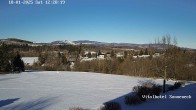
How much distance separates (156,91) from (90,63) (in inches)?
1332

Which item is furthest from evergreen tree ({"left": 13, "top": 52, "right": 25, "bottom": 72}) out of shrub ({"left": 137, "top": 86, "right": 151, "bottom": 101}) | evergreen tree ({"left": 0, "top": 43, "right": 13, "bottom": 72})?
shrub ({"left": 137, "top": 86, "right": 151, "bottom": 101})

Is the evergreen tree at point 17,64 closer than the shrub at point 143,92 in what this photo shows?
No

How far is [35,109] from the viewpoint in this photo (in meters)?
10.7

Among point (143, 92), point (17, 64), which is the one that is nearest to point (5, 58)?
point (17, 64)

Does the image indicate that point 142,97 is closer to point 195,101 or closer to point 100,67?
point 195,101

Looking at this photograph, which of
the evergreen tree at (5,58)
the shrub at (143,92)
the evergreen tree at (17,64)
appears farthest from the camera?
the evergreen tree at (17,64)

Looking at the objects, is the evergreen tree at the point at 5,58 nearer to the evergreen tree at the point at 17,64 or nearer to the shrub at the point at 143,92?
the evergreen tree at the point at 17,64

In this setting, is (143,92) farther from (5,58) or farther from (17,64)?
(17,64)

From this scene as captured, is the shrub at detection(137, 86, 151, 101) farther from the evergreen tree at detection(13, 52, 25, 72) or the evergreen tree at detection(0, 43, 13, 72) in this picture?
the evergreen tree at detection(13, 52, 25, 72)

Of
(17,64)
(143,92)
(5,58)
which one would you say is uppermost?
(5,58)

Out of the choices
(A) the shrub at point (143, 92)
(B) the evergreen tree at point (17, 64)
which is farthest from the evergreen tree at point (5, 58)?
(A) the shrub at point (143, 92)

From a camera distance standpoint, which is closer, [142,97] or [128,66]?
[142,97]

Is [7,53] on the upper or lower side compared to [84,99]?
upper

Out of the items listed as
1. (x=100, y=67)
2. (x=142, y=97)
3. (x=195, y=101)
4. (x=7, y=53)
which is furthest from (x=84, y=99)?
(x=100, y=67)
